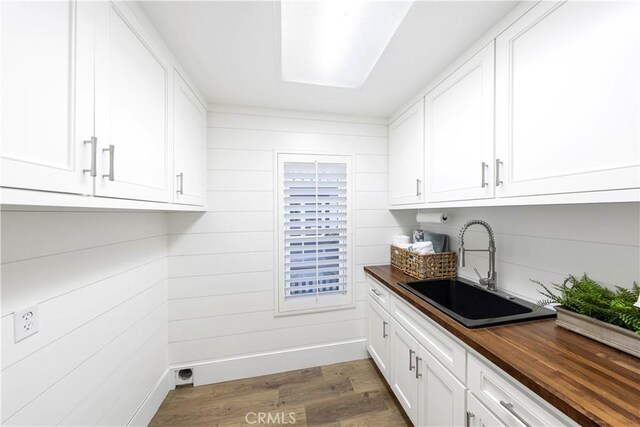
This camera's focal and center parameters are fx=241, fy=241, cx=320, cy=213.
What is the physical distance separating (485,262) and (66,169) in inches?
85.3

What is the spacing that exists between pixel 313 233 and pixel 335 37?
1.46 meters

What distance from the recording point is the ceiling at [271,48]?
110cm

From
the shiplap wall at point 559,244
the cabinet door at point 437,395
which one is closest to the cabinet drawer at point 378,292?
the cabinet door at point 437,395

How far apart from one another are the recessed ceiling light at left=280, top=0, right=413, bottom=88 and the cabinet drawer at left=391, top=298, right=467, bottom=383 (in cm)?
155

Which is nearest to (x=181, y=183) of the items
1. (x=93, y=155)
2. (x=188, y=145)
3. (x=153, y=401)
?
(x=188, y=145)

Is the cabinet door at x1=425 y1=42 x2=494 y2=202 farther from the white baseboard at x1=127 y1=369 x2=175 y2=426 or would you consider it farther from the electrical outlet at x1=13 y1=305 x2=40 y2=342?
the white baseboard at x1=127 y1=369 x2=175 y2=426

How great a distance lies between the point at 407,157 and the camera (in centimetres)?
202

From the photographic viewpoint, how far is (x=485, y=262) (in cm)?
168

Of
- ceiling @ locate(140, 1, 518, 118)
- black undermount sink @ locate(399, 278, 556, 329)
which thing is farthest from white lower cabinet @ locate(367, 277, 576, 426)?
ceiling @ locate(140, 1, 518, 118)

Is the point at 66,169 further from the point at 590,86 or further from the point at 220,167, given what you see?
the point at 590,86

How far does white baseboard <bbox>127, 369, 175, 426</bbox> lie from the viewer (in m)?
1.55

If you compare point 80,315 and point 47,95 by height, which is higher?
point 47,95

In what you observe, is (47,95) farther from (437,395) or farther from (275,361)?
(275,361)

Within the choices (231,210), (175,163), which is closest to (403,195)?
(231,210)
